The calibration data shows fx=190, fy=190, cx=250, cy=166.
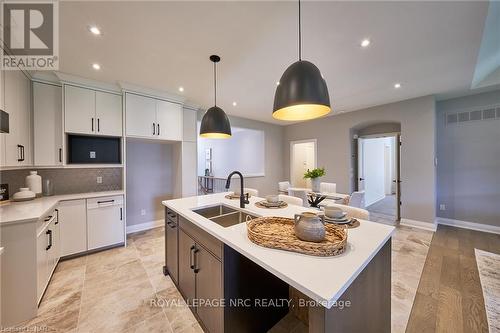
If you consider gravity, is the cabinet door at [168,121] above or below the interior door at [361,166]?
above

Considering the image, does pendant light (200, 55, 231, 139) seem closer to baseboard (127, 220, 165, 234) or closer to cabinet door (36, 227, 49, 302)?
cabinet door (36, 227, 49, 302)

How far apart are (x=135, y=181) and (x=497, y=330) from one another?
16.3ft

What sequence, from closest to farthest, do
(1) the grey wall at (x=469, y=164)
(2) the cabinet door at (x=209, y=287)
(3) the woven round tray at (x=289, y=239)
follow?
(3) the woven round tray at (x=289, y=239) < (2) the cabinet door at (x=209, y=287) < (1) the grey wall at (x=469, y=164)

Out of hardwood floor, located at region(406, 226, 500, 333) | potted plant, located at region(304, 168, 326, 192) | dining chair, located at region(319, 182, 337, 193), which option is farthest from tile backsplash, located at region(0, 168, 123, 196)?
hardwood floor, located at region(406, 226, 500, 333)

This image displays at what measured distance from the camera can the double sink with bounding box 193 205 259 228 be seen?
79.5 inches

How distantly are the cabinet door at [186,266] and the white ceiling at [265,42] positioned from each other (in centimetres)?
204

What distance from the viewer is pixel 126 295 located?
2.03 m

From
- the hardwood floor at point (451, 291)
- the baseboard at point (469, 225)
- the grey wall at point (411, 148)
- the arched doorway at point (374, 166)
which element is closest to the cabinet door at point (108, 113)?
the hardwood floor at point (451, 291)

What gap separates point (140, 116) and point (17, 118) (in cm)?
136

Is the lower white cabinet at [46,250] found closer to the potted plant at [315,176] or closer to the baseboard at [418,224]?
the potted plant at [315,176]

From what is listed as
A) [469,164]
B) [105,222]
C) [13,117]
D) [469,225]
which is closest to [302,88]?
[13,117]

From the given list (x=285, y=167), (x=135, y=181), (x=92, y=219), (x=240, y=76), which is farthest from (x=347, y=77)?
(x=92, y=219)

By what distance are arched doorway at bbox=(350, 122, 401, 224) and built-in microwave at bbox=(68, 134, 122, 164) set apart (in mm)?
5368

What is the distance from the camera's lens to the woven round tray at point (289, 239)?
1004 mm
